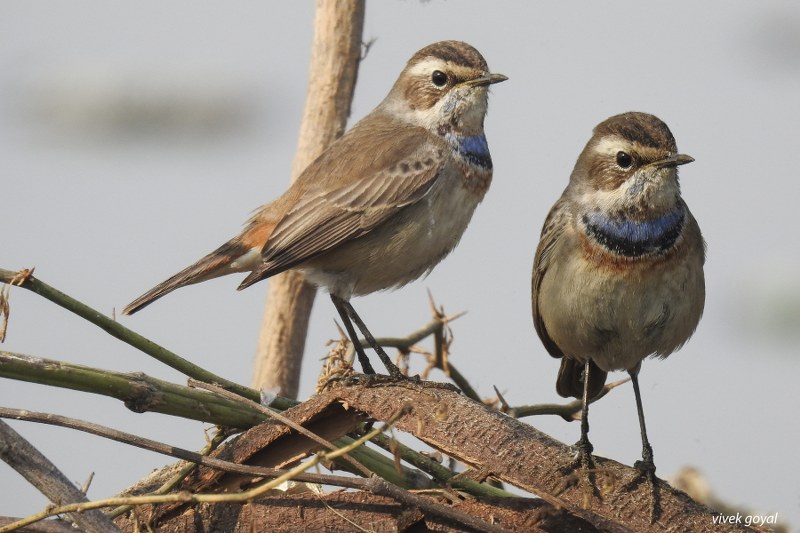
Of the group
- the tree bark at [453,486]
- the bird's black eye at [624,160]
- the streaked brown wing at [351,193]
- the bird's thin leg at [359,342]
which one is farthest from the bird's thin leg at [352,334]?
the bird's black eye at [624,160]

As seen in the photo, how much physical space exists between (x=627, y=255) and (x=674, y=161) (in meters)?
0.45

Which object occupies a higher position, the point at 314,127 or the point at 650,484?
the point at 314,127

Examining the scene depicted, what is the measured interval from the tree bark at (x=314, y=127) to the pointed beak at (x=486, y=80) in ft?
2.10

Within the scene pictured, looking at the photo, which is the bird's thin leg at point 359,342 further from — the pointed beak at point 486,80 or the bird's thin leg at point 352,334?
the pointed beak at point 486,80

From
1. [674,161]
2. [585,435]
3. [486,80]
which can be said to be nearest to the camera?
[585,435]

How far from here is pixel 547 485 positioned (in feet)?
12.4

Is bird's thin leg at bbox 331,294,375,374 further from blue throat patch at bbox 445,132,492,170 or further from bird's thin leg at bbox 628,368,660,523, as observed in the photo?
bird's thin leg at bbox 628,368,660,523

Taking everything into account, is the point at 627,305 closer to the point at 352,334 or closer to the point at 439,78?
the point at 352,334

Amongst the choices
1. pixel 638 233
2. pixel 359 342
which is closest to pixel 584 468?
pixel 638 233

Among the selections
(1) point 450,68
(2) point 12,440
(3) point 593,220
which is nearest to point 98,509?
(2) point 12,440

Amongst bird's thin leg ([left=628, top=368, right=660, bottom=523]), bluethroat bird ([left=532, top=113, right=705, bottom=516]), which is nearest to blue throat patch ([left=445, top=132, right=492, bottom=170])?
bluethroat bird ([left=532, top=113, right=705, bottom=516])

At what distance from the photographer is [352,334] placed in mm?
5898

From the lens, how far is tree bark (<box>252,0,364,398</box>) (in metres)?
5.62

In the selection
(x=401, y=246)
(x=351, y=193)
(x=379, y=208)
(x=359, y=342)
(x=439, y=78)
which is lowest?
(x=359, y=342)
